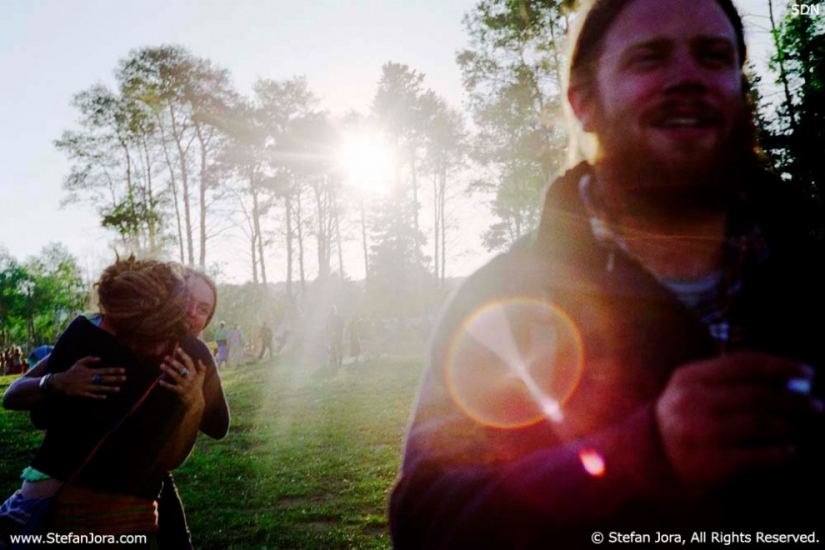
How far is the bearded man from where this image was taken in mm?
787

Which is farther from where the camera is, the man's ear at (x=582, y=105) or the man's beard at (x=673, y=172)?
the man's ear at (x=582, y=105)

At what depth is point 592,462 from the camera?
2.70 ft

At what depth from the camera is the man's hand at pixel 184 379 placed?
2442mm

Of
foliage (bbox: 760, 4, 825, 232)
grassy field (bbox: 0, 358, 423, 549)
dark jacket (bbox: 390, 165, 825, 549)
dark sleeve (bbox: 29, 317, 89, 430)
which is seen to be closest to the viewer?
dark jacket (bbox: 390, 165, 825, 549)

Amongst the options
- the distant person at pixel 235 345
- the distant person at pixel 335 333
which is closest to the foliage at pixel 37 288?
the distant person at pixel 235 345

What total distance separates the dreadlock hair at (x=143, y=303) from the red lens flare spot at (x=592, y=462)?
7.06 feet

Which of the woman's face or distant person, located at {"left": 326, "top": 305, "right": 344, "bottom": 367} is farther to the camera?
distant person, located at {"left": 326, "top": 305, "right": 344, "bottom": 367}

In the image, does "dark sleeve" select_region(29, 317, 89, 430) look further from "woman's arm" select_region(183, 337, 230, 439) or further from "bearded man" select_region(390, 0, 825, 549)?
"bearded man" select_region(390, 0, 825, 549)

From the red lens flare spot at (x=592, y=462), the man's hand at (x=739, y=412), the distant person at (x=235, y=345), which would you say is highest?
the man's hand at (x=739, y=412)

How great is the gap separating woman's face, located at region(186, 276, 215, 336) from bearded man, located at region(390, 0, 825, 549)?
2.07 metres

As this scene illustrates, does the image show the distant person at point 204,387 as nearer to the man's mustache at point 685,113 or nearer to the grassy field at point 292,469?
the man's mustache at point 685,113

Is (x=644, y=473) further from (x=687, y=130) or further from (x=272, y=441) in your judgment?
(x=272, y=441)

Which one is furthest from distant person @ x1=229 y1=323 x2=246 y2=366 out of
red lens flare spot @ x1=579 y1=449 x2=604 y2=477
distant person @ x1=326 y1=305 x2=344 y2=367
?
red lens flare spot @ x1=579 y1=449 x2=604 y2=477

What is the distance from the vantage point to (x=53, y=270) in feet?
223
